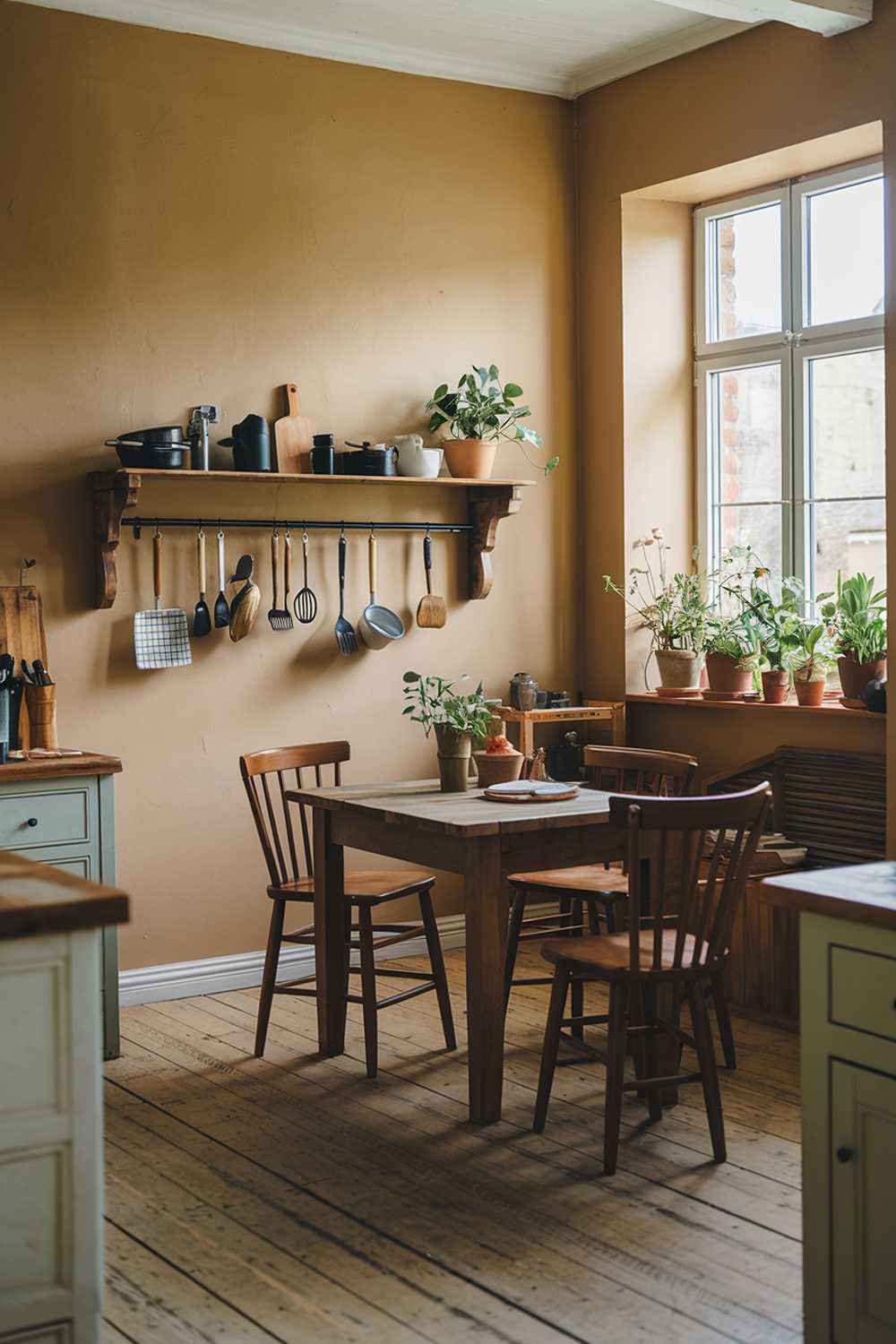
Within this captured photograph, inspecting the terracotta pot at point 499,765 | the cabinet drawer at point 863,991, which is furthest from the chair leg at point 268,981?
the cabinet drawer at point 863,991

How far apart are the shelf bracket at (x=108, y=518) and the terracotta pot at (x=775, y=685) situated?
2150 millimetres

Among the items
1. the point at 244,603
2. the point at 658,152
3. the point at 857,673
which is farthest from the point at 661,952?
the point at 658,152

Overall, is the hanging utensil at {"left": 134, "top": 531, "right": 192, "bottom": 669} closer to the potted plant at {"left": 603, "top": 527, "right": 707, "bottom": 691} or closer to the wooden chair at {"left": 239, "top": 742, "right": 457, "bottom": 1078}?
the wooden chair at {"left": 239, "top": 742, "right": 457, "bottom": 1078}

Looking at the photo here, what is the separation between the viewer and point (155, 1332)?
8.03 ft

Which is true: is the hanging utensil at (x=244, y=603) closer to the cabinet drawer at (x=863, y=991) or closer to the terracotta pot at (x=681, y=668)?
the terracotta pot at (x=681, y=668)

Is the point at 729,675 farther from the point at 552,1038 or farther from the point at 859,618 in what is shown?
the point at 552,1038

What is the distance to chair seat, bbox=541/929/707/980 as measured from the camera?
3119 millimetres

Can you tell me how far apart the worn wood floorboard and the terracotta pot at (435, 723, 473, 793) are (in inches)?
30.2

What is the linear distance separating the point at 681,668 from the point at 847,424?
1.02 meters

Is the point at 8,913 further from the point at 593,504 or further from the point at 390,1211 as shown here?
the point at 593,504

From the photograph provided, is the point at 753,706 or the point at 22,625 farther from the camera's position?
the point at 753,706

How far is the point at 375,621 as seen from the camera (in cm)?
495

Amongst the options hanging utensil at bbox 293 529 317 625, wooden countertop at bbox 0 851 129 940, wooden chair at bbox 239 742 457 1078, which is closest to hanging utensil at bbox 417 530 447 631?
hanging utensil at bbox 293 529 317 625

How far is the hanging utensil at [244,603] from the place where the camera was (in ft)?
15.1
